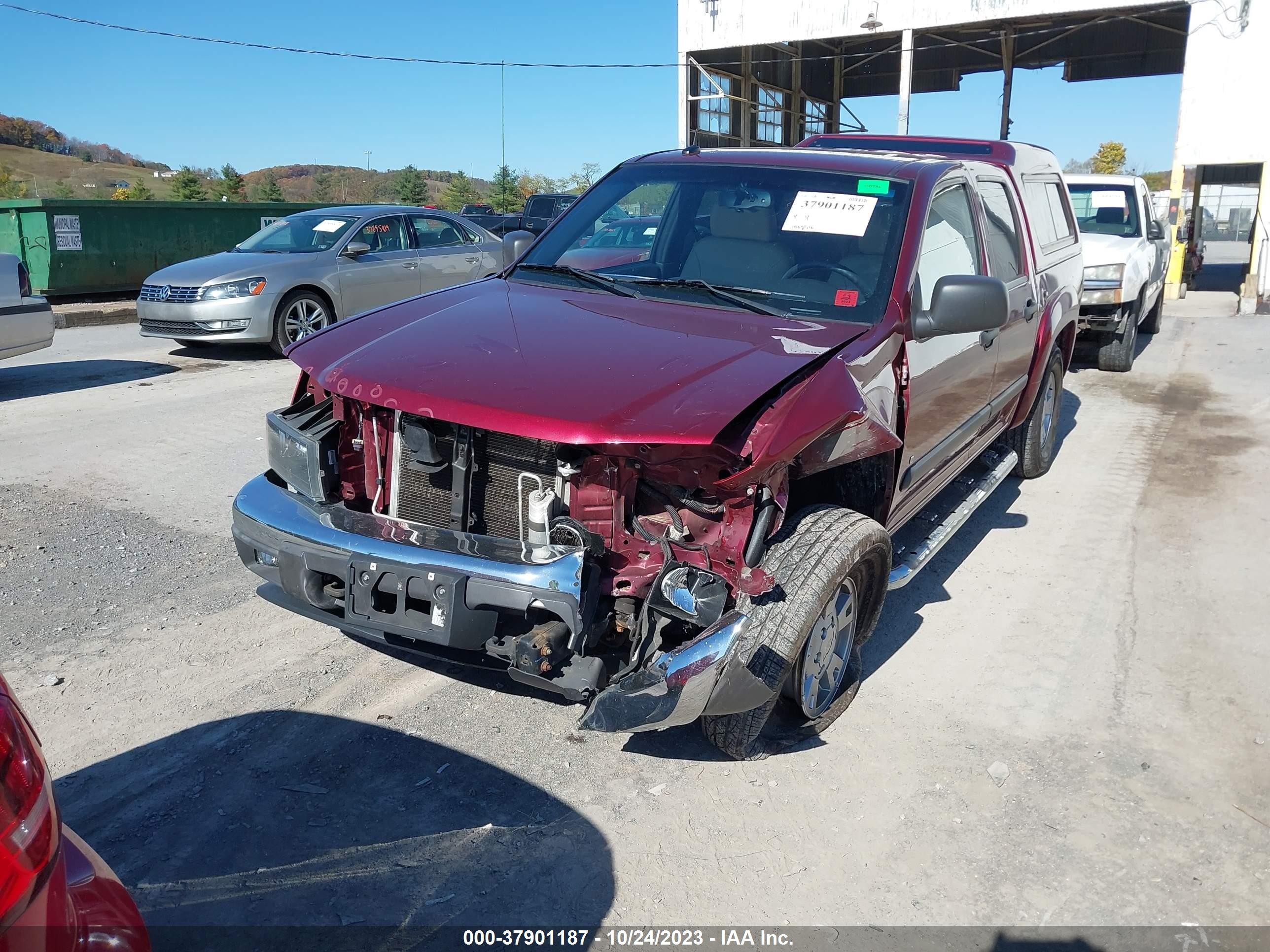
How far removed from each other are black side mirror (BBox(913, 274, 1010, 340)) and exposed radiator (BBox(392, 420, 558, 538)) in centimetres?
162

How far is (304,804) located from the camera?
3090mm

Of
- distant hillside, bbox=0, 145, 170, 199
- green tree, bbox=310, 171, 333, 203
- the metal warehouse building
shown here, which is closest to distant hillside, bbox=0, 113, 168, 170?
distant hillside, bbox=0, 145, 170, 199

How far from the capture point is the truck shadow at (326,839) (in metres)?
2.63

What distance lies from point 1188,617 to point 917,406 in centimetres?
181

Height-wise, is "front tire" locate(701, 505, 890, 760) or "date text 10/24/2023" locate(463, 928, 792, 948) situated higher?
"front tire" locate(701, 505, 890, 760)

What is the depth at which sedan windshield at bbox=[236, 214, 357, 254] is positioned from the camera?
1135 cm

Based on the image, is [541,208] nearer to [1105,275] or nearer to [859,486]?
[1105,275]

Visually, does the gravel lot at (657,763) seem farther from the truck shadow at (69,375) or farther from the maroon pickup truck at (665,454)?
the truck shadow at (69,375)

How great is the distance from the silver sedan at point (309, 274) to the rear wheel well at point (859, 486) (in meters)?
6.87

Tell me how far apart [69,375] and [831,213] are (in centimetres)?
829

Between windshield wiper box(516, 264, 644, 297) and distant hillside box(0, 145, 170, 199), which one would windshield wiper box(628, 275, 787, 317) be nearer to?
windshield wiper box(516, 264, 644, 297)

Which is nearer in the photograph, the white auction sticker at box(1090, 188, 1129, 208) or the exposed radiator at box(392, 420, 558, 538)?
the exposed radiator at box(392, 420, 558, 538)

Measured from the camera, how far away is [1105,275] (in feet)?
34.1

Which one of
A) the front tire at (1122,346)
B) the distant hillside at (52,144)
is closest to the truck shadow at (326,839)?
the front tire at (1122,346)
